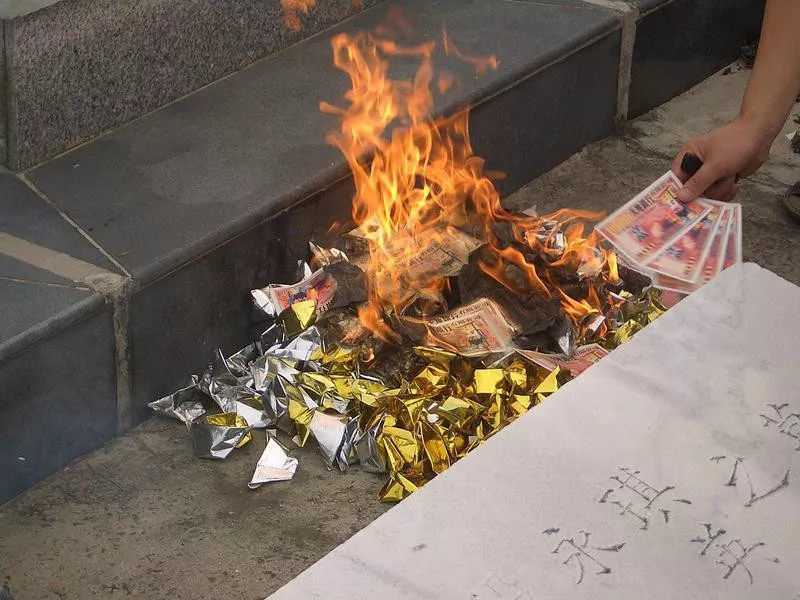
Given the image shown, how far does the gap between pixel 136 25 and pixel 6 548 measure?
145cm

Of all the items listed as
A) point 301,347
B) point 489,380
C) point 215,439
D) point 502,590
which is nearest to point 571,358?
point 489,380

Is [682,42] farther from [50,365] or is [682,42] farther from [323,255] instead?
[50,365]

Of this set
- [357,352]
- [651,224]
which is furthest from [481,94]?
[357,352]

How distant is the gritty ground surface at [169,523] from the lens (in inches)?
85.4

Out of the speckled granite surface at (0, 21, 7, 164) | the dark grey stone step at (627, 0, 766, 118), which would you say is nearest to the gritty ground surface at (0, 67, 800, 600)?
the speckled granite surface at (0, 21, 7, 164)

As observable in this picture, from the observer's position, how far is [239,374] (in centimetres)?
269

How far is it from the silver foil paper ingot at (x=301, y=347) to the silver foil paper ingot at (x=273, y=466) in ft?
0.81

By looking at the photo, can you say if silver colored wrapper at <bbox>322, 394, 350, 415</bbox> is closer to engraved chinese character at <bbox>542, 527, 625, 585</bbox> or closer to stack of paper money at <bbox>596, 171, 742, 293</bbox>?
stack of paper money at <bbox>596, 171, 742, 293</bbox>

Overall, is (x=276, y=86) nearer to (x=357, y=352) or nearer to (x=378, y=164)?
(x=378, y=164)

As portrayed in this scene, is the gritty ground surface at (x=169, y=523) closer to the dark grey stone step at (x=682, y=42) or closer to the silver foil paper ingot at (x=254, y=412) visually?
the silver foil paper ingot at (x=254, y=412)

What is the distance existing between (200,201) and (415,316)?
1.98 feet

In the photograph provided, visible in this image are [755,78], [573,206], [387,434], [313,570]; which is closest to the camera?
[313,570]

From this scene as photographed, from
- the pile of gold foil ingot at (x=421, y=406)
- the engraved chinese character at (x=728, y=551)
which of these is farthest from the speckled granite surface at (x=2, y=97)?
the engraved chinese character at (x=728, y=551)

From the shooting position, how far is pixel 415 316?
2734 mm
